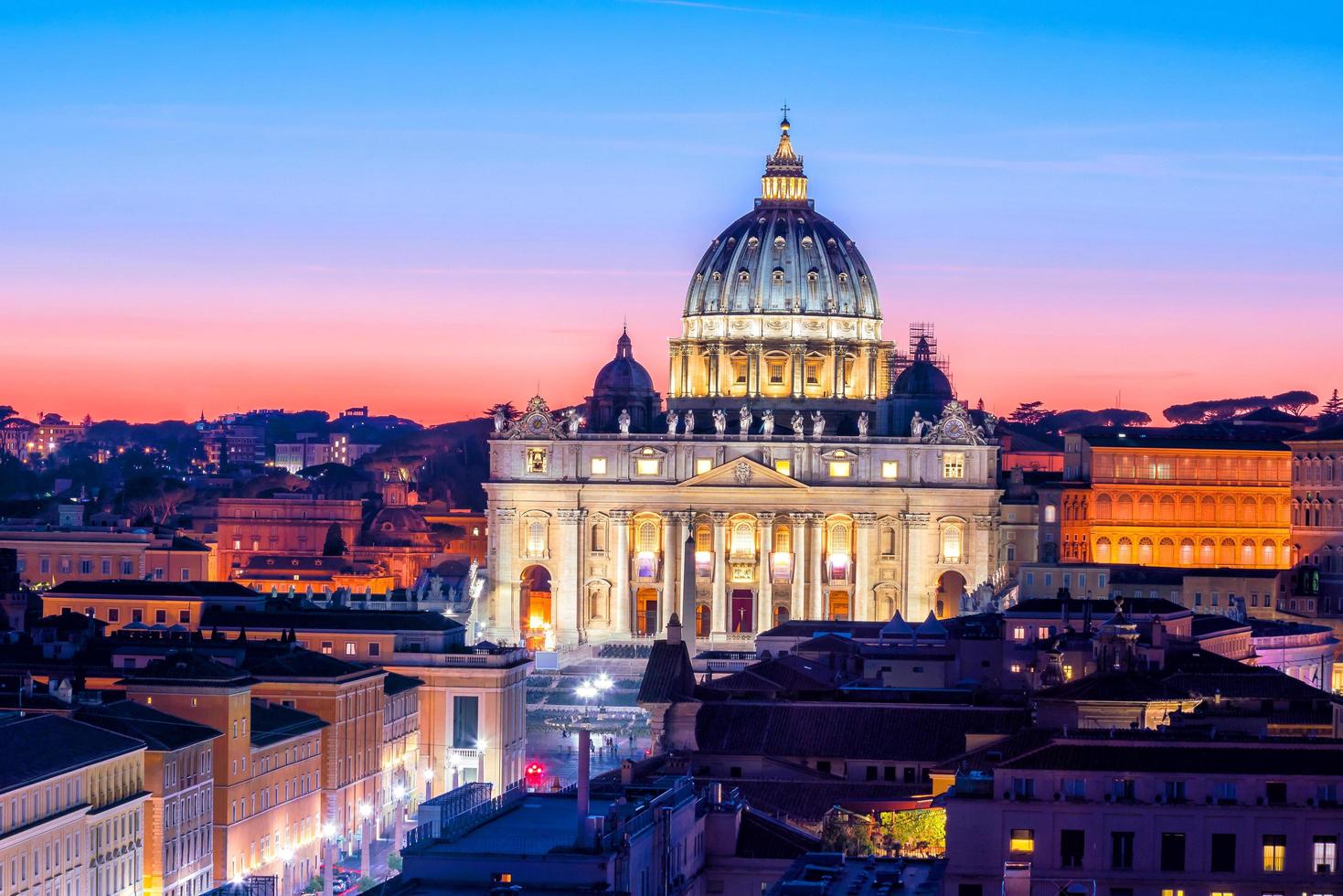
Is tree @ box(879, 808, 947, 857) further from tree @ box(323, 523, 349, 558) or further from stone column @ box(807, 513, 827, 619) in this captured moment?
tree @ box(323, 523, 349, 558)

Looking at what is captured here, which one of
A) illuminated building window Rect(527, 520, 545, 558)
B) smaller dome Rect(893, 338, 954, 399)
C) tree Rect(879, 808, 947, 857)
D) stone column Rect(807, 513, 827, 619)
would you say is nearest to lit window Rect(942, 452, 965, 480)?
stone column Rect(807, 513, 827, 619)

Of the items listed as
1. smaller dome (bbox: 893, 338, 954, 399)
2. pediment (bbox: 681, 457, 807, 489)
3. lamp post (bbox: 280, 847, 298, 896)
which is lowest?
lamp post (bbox: 280, 847, 298, 896)

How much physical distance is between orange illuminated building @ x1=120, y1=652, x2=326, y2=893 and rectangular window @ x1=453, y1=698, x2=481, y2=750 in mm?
17013

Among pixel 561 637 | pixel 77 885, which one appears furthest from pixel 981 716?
pixel 561 637

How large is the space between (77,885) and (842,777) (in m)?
21.1

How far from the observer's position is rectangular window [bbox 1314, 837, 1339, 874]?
6431cm

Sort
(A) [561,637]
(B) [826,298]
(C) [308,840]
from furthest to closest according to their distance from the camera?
(B) [826,298]
(A) [561,637]
(C) [308,840]

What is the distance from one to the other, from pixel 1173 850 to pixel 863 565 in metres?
106

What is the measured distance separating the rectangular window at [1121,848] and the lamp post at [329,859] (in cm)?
2788

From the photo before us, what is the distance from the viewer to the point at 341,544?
19625 centimetres

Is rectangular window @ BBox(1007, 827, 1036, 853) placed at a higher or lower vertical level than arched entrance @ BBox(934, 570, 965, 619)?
lower

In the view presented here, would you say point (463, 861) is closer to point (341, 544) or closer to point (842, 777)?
point (842, 777)

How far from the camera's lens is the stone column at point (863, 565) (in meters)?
170

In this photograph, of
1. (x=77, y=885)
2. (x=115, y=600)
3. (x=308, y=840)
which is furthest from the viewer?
(x=115, y=600)
